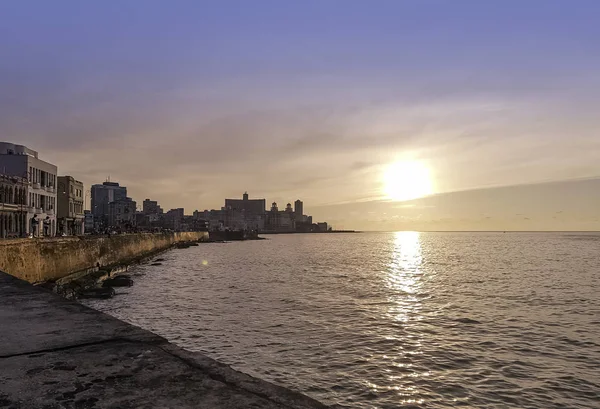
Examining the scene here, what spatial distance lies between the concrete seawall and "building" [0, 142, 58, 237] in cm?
6132

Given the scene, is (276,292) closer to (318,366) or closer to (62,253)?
(62,253)

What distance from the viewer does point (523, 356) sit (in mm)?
15438

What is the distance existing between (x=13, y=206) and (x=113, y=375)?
65139 millimetres

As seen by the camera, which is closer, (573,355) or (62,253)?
(573,355)

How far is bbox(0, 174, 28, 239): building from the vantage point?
185 ft

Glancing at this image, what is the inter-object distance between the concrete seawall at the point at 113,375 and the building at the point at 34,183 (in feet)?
201

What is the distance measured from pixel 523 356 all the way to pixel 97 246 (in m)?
42.1

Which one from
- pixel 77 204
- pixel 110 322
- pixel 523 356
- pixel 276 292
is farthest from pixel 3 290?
pixel 77 204

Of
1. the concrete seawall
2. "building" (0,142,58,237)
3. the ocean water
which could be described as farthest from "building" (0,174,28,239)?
the concrete seawall

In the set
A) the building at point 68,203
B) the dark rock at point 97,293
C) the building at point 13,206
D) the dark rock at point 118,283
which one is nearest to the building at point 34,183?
the building at point 13,206

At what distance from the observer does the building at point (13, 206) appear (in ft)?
185

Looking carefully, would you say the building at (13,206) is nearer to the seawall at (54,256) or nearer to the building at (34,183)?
the building at (34,183)

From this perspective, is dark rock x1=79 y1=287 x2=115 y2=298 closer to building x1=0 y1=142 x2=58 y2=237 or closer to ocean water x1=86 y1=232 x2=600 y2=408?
ocean water x1=86 y1=232 x2=600 y2=408

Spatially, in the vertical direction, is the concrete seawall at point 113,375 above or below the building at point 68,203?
below
